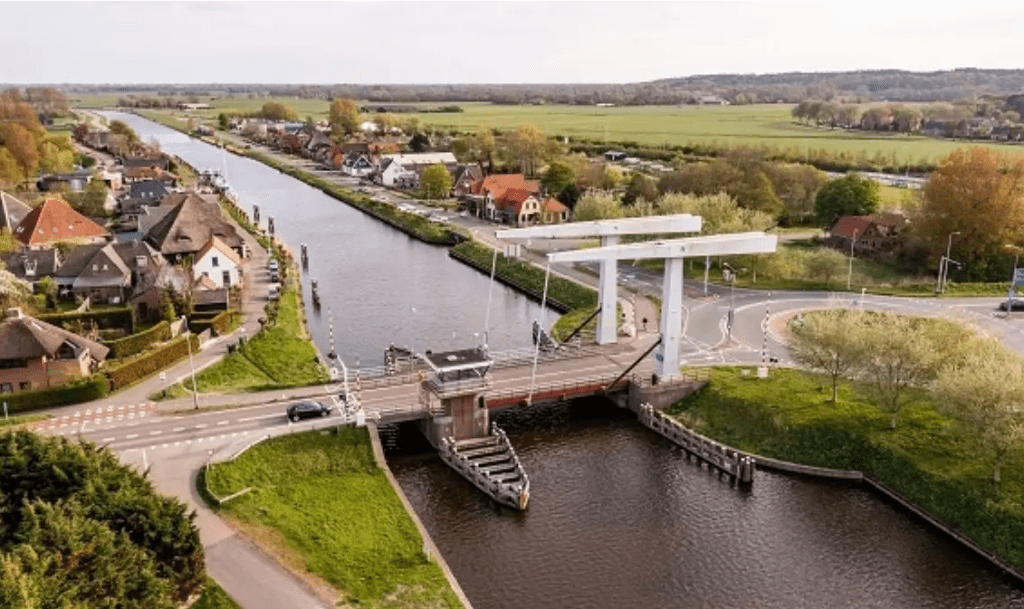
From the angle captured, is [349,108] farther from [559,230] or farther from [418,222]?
[559,230]

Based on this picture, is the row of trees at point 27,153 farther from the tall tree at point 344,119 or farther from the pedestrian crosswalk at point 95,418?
the pedestrian crosswalk at point 95,418

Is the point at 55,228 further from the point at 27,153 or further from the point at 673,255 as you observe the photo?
the point at 673,255

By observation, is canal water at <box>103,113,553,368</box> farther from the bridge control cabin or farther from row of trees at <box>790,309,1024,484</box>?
row of trees at <box>790,309,1024,484</box>

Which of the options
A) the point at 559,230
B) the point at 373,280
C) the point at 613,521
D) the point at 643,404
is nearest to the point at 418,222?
the point at 373,280

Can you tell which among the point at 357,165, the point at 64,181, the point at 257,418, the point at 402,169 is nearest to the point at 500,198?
the point at 402,169

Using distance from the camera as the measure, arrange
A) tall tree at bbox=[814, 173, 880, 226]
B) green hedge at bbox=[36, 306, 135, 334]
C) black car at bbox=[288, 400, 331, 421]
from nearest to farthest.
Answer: black car at bbox=[288, 400, 331, 421] < green hedge at bbox=[36, 306, 135, 334] < tall tree at bbox=[814, 173, 880, 226]

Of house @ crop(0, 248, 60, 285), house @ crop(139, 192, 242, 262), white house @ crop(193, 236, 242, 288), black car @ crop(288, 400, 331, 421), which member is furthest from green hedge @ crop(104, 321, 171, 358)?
house @ crop(139, 192, 242, 262)
